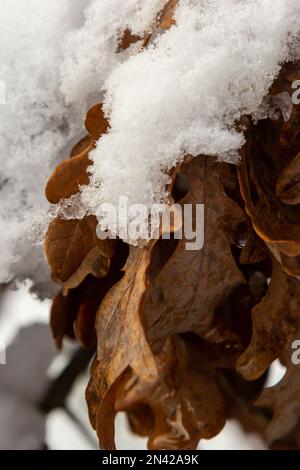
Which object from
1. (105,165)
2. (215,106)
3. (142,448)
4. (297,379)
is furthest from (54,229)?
(142,448)

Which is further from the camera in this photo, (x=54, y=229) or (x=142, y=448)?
(x=142, y=448)

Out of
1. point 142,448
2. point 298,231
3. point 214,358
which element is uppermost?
point 298,231

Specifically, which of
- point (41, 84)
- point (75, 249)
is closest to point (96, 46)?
point (41, 84)

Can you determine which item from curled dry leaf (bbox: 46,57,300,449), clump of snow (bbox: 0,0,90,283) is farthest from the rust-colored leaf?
clump of snow (bbox: 0,0,90,283)

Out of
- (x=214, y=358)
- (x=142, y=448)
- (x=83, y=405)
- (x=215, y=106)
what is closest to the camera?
(x=215, y=106)

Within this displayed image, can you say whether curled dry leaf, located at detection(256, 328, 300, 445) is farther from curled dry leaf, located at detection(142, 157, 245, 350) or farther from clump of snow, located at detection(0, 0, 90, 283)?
clump of snow, located at detection(0, 0, 90, 283)

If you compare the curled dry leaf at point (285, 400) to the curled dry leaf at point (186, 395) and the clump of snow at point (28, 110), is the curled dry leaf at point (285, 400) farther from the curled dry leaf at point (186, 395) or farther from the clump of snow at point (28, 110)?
the clump of snow at point (28, 110)

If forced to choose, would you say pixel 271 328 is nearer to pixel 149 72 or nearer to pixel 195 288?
pixel 195 288

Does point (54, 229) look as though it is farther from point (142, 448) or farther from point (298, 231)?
point (142, 448)

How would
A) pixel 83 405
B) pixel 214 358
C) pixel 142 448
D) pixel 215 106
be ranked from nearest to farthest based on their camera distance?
pixel 215 106 → pixel 214 358 → pixel 142 448 → pixel 83 405
